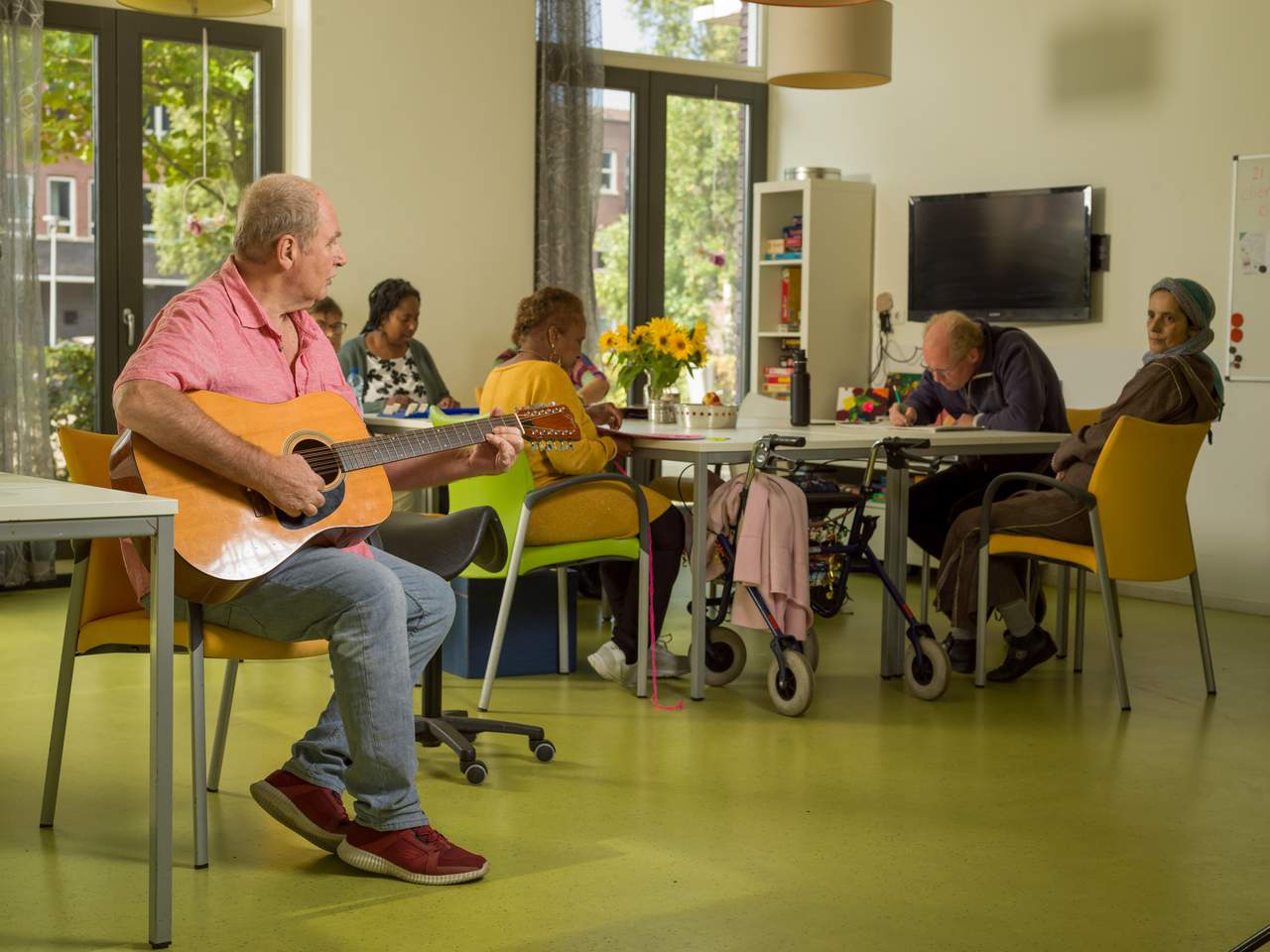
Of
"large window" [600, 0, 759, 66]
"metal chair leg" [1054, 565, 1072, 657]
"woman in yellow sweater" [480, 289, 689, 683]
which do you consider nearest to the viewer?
"woman in yellow sweater" [480, 289, 689, 683]

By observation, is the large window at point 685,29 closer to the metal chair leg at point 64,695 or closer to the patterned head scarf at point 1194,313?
the patterned head scarf at point 1194,313

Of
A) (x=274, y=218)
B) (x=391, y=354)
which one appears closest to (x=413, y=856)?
(x=274, y=218)

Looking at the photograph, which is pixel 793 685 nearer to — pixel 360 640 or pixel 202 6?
pixel 360 640

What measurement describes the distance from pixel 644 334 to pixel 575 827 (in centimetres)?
208

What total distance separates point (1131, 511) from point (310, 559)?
8.00 ft

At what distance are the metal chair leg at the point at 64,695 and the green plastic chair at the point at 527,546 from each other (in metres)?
1.27

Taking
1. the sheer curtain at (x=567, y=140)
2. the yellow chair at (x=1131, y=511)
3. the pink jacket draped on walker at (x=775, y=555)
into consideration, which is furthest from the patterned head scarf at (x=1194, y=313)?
the sheer curtain at (x=567, y=140)

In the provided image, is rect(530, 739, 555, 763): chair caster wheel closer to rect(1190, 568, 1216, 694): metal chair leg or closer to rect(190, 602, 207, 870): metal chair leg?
rect(190, 602, 207, 870): metal chair leg

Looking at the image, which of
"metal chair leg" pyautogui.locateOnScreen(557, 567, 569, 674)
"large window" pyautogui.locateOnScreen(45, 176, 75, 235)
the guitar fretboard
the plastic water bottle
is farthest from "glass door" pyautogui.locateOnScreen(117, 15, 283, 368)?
the guitar fretboard

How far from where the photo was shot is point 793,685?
404 centimetres

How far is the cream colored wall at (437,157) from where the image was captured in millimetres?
6391

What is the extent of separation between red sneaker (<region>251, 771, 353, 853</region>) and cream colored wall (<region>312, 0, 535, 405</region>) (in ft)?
12.6

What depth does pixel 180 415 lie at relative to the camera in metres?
2.53

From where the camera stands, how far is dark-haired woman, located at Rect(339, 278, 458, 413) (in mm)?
5922
